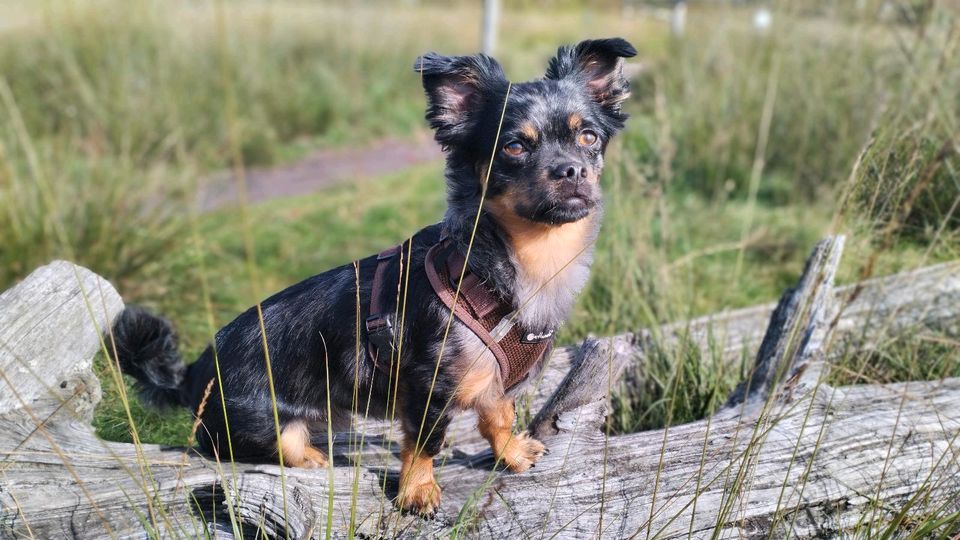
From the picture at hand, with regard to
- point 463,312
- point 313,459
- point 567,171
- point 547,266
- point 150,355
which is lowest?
point 313,459

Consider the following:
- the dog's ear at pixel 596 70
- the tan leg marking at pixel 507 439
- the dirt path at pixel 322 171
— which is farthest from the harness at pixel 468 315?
the dirt path at pixel 322 171

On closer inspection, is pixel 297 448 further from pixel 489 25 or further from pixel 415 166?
pixel 489 25

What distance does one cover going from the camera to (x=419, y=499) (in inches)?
114

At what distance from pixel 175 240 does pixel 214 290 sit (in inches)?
17.3

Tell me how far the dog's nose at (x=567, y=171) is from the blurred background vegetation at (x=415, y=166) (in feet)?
2.56

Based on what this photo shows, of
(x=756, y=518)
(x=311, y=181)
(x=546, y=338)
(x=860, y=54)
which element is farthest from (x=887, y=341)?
(x=311, y=181)

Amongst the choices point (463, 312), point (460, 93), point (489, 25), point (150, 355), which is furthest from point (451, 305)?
point (489, 25)

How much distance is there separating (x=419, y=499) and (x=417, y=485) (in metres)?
0.05

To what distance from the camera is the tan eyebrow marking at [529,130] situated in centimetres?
286

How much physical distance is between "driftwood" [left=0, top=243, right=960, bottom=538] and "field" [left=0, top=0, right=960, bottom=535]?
0.71ft

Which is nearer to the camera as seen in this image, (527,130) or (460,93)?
(527,130)

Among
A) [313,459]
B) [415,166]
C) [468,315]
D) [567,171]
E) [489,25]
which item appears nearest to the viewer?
[567,171]

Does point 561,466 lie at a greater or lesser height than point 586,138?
lesser

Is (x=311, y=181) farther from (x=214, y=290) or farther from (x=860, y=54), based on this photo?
(x=860, y=54)
